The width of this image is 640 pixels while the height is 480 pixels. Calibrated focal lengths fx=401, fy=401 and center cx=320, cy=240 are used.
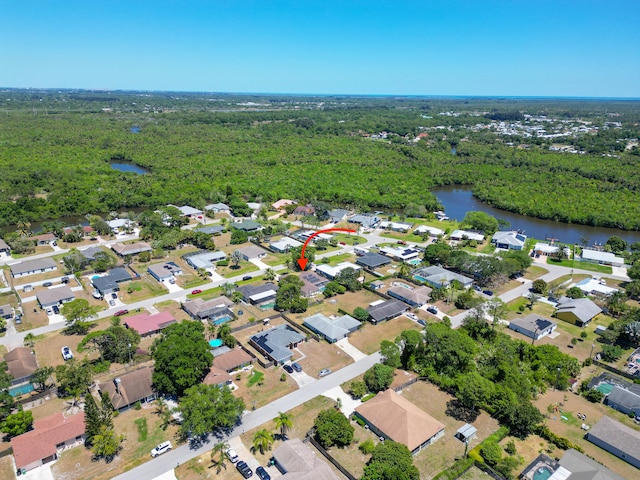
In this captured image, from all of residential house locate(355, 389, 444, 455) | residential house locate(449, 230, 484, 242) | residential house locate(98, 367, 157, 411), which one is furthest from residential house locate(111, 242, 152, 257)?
residential house locate(449, 230, 484, 242)

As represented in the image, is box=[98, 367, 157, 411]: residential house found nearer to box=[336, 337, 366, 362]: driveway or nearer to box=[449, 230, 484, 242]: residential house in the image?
box=[336, 337, 366, 362]: driveway

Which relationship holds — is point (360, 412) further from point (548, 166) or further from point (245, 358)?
point (548, 166)

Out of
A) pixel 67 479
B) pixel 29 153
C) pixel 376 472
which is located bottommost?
pixel 67 479

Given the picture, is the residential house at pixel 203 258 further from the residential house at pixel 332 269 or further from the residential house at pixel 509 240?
the residential house at pixel 509 240

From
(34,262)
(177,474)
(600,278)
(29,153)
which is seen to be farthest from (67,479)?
Result: (29,153)

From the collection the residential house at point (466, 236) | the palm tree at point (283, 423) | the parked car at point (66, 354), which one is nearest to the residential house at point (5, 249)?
the parked car at point (66, 354)

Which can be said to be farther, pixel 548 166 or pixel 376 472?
pixel 548 166
